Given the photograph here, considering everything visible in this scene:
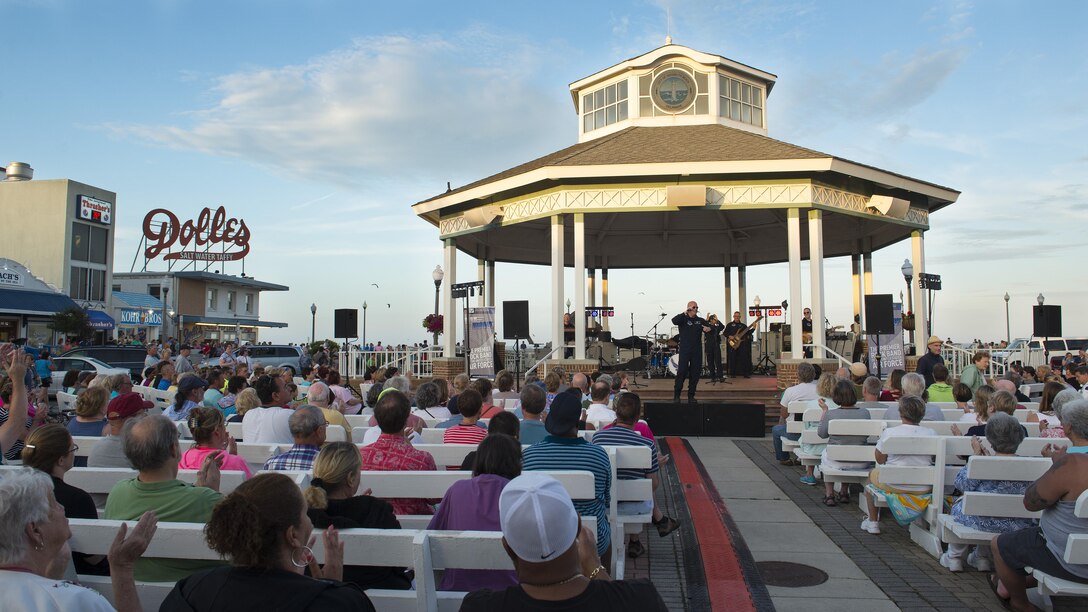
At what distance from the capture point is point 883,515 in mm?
6496

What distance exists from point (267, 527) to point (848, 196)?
15723mm

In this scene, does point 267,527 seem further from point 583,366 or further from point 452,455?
point 583,366

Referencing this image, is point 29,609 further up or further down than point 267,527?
further down

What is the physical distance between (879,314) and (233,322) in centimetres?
4673

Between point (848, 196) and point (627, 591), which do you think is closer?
point (627, 591)

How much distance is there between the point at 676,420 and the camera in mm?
12078

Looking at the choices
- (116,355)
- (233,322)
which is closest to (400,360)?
(116,355)

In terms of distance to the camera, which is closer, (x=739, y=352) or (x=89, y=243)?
(x=739, y=352)

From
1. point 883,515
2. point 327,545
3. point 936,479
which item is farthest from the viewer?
point 883,515

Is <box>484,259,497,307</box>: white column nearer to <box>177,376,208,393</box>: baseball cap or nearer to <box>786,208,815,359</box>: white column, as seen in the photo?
<box>786,208,815,359</box>: white column

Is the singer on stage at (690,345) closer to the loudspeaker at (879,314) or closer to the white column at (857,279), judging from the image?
the loudspeaker at (879,314)

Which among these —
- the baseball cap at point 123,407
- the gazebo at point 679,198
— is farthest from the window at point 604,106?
the baseball cap at point 123,407

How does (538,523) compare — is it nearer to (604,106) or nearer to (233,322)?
(604,106)

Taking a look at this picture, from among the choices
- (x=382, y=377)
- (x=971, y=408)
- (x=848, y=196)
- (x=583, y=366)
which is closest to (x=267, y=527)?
(x=971, y=408)
